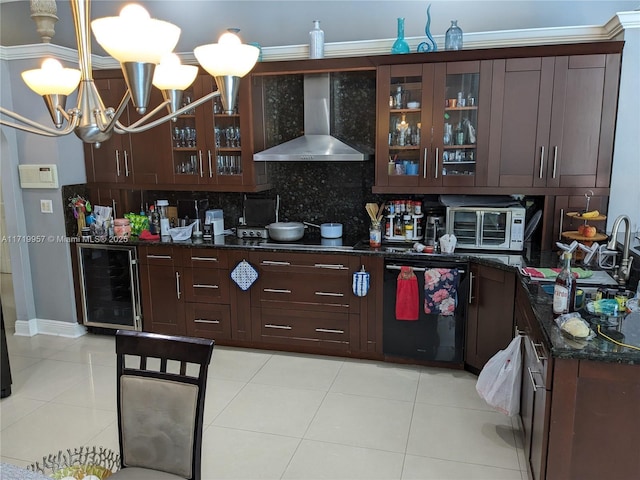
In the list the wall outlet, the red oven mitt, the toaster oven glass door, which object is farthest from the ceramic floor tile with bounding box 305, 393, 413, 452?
the wall outlet

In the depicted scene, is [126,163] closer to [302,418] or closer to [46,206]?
[46,206]

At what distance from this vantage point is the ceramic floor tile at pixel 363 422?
2.79 m

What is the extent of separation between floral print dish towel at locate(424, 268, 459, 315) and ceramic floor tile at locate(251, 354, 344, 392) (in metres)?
0.86

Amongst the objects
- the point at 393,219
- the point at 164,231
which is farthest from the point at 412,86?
the point at 164,231

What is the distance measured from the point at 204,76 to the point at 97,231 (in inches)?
64.2

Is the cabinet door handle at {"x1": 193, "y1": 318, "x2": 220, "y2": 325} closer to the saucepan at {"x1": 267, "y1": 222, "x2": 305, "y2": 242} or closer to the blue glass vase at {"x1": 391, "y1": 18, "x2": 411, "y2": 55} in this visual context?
the saucepan at {"x1": 267, "y1": 222, "x2": 305, "y2": 242}

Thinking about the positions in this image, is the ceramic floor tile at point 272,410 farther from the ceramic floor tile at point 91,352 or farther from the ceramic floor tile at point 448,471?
the ceramic floor tile at point 91,352

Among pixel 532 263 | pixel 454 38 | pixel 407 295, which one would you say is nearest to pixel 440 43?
pixel 454 38

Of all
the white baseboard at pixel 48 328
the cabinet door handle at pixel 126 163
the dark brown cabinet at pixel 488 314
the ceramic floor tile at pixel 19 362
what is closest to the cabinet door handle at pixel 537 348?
the dark brown cabinet at pixel 488 314

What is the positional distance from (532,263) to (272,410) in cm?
190

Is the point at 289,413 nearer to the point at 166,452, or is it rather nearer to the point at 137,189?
the point at 166,452

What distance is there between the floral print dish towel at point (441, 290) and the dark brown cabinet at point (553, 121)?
2.50 ft

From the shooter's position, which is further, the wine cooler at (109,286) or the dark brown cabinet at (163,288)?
the wine cooler at (109,286)

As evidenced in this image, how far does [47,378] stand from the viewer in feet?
12.0
